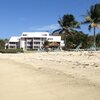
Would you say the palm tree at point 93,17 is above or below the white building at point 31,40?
above

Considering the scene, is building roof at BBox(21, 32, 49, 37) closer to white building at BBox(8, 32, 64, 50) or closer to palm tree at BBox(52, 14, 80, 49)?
white building at BBox(8, 32, 64, 50)

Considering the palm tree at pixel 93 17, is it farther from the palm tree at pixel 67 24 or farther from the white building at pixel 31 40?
the white building at pixel 31 40

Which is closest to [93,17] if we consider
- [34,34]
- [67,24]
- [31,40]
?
[67,24]

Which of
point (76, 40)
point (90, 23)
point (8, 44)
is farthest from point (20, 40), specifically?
point (90, 23)

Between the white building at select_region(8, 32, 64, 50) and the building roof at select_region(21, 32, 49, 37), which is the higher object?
the building roof at select_region(21, 32, 49, 37)

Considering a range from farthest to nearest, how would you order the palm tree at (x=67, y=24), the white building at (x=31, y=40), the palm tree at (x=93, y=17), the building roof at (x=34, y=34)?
the building roof at (x=34, y=34)
the white building at (x=31, y=40)
the palm tree at (x=67, y=24)
the palm tree at (x=93, y=17)

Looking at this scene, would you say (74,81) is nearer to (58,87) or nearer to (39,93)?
(58,87)

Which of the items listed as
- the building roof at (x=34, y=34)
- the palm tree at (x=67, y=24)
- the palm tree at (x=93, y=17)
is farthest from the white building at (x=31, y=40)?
the palm tree at (x=93, y=17)

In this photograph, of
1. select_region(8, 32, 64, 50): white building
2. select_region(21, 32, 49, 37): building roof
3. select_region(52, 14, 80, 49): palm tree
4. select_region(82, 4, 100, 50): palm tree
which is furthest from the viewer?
select_region(21, 32, 49, 37): building roof

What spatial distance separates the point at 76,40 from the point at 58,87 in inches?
2119

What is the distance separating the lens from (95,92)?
974 centimetres

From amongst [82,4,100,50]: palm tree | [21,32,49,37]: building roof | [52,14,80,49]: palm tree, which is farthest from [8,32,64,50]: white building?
[82,4,100,50]: palm tree

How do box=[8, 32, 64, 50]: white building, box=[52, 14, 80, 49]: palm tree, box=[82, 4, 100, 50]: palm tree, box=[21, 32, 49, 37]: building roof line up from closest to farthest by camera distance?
1. box=[82, 4, 100, 50]: palm tree
2. box=[52, 14, 80, 49]: palm tree
3. box=[8, 32, 64, 50]: white building
4. box=[21, 32, 49, 37]: building roof

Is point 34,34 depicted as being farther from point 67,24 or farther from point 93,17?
point 93,17
